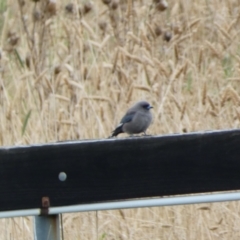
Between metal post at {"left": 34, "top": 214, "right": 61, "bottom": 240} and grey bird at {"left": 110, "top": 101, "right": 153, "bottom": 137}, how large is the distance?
1365 mm

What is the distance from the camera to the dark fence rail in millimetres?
1841

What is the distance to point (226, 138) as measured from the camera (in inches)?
74.5

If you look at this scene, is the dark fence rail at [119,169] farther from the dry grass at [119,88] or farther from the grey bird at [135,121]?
the grey bird at [135,121]

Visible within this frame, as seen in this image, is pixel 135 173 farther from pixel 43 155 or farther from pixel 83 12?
pixel 83 12

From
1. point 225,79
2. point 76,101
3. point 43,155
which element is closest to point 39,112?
point 76,101

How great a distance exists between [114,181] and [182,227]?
1508 millimetres

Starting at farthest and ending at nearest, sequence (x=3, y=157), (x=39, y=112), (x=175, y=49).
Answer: (x=175, y=49), (x=39, y=112), (x=3, y=157)

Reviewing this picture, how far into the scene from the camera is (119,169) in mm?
1860

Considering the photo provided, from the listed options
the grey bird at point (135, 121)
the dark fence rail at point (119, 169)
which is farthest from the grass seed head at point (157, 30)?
the dark fence rail at point (119, 169)

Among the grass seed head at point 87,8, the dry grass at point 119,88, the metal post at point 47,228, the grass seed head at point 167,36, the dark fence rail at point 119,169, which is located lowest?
the metal post at point 47,228

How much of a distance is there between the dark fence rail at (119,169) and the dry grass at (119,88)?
124 cm

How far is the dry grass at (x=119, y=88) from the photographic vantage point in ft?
10.8

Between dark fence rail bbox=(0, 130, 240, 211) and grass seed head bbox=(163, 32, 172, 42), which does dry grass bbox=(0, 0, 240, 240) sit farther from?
dark fence rail bbox=(0, 130, 240, 211)

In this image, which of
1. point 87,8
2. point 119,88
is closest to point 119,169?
point 119,88
